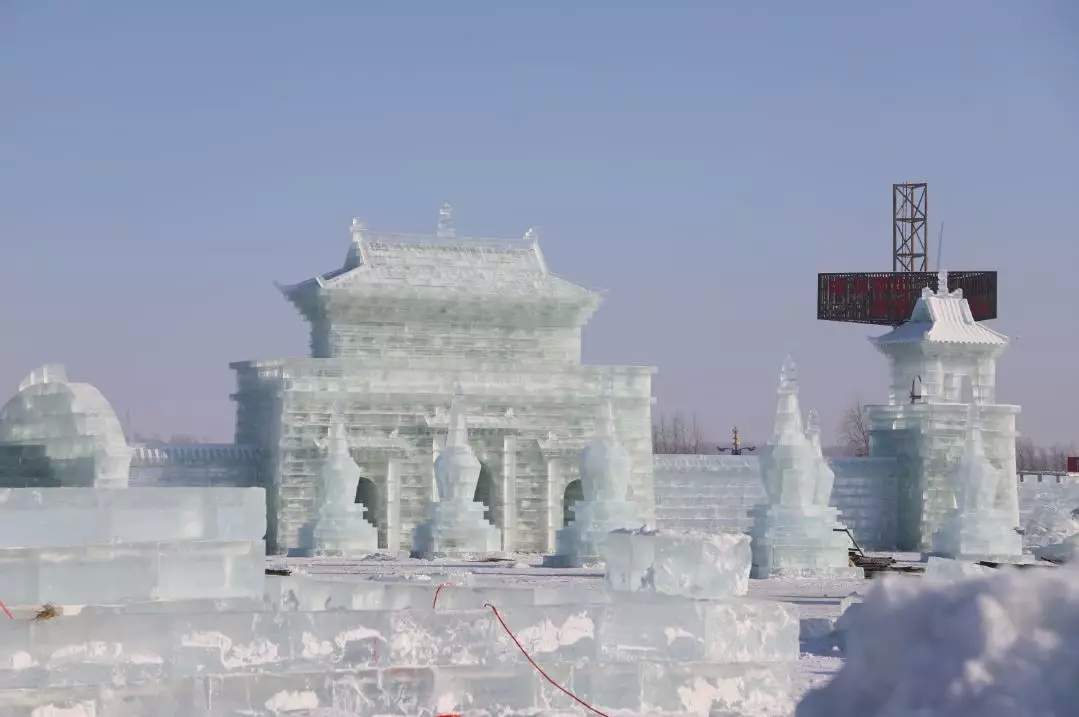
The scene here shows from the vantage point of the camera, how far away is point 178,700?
32.3 feet

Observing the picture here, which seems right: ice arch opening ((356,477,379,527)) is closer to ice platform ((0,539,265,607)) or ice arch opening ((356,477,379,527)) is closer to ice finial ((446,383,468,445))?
ice finial ((446,383,468,445))

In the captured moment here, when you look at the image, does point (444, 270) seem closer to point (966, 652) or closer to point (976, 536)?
point (976, 536)

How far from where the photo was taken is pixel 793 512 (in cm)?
2509

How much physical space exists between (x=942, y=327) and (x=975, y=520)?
10.7m

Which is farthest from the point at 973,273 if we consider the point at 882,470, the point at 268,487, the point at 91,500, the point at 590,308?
the point at 91,500

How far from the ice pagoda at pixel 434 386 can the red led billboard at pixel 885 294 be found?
19.2 meters

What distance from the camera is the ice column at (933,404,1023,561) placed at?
89.8ft

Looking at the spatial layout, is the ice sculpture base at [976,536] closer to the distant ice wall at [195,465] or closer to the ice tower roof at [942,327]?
the ice tower roof at [942,327]


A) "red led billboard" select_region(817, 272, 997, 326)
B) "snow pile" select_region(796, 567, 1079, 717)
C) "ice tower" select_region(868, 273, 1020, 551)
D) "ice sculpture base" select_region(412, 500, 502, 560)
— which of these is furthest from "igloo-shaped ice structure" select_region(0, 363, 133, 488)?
"red led billboard" select_region(817, 272, 997, 326)

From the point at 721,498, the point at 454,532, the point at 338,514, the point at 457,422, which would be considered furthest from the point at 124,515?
the point at 721,498

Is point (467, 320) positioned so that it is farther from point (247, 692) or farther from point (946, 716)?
point (946, 716)

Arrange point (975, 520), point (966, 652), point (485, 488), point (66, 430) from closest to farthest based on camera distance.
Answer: point (966, 652), point (66, 430), point (975, 520), point (485, 488)

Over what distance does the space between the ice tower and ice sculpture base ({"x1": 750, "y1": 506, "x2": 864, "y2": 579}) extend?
414 inches

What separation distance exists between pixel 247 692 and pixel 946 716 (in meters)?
5.34
